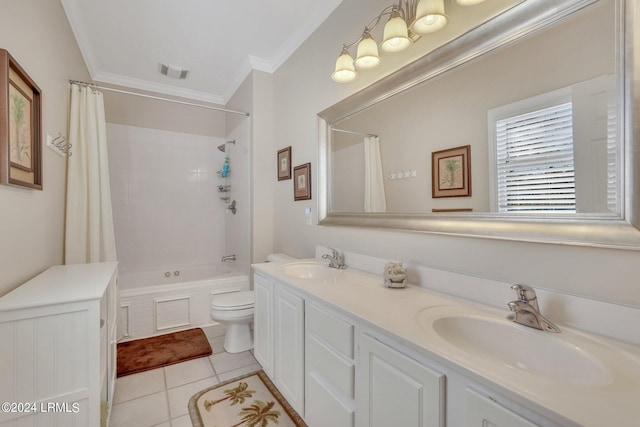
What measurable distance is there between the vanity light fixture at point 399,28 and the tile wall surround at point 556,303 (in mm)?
1090

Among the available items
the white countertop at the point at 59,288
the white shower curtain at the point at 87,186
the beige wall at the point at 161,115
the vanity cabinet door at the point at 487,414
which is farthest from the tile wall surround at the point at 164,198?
the vanity cabinet door at the point at 487,414

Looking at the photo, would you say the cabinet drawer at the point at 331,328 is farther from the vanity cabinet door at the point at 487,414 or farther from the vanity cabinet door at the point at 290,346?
the vanity cabinet door at the point at 487,414

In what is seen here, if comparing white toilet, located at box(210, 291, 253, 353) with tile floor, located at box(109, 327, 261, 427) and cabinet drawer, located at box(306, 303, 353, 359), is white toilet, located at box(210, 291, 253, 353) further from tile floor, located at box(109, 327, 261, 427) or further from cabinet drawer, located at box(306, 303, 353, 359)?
cabinet drawer, located at box(306, 303, 353, 359)

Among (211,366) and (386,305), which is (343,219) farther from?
(211,366)

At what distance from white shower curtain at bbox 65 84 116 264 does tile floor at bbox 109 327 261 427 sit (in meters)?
1.01

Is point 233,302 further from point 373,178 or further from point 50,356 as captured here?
point 373,178

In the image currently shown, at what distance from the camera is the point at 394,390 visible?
898mm

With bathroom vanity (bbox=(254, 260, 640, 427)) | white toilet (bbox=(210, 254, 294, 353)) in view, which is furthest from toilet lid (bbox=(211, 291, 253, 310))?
bathroom vanity (bbox=(254, 260, 640, 427))

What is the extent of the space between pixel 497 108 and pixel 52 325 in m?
1.97

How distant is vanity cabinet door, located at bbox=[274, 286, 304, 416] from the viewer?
1.42m

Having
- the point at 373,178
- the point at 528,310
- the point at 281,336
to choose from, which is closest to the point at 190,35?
the point at 373,178

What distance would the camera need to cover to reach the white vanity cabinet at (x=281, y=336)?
1.44m

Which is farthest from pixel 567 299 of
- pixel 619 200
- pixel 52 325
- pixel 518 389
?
pixel 52 325

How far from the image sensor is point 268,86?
2885mm
